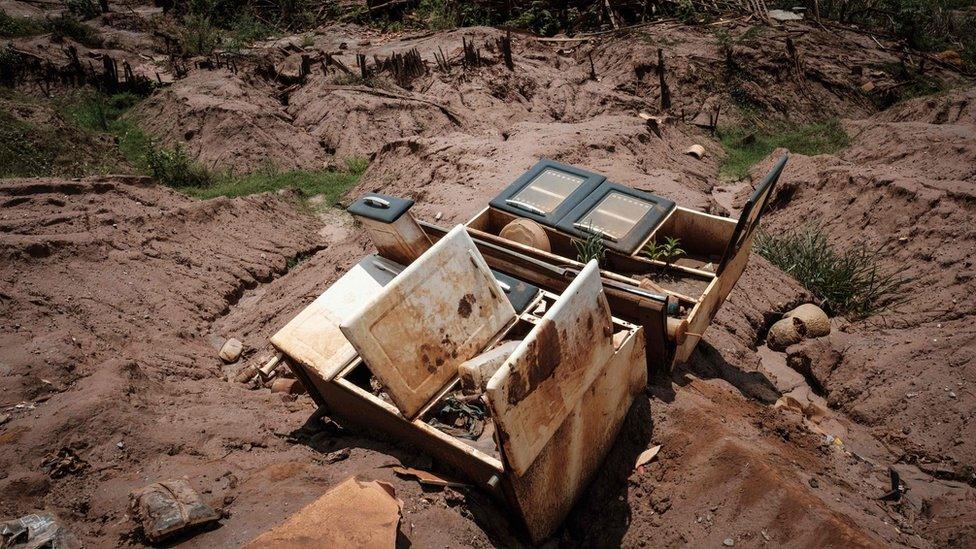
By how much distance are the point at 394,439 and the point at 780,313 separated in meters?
4.45

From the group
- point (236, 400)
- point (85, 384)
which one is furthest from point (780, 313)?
point (85, 384)

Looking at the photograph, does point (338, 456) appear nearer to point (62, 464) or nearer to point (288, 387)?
point (288, 387)

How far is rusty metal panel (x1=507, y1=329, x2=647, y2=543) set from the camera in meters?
3.49

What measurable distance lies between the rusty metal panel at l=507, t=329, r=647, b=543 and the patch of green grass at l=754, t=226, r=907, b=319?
3576 mm

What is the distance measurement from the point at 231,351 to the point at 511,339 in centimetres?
300

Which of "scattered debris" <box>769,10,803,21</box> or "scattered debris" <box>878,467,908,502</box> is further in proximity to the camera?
"scattered debris" <box>769,10,803,21</box>

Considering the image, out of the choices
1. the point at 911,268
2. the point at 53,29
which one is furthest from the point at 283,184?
the point at 53,29

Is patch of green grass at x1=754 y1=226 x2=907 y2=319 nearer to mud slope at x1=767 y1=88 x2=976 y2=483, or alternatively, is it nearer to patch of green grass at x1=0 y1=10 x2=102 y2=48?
mud slope at x1=767 y1=88 x2=976 y2=483

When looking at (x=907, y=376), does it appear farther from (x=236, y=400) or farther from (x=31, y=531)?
(x=31, y=531)

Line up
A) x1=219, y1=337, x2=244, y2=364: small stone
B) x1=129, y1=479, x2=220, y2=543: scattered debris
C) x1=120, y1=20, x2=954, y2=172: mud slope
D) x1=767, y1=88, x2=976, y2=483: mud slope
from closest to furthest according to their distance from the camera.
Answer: x1=129, y1=479, x2=220, y2=543: scattered debris, x1=767, y1=88, x2=976, y2=483: mud slope, x1=219, y1=337, x2=244, y2=364: small stone, x1=120, y1=20, x2=954, y2=172: mud slope

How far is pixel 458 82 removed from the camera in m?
12.0

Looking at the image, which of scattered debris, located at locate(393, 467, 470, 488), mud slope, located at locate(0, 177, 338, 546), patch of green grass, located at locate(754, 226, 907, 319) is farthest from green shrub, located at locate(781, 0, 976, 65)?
scattered debris, located at locate(393, 467, 470, 488)

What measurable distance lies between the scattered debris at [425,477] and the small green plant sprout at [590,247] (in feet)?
7.41

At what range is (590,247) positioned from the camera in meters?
5.31
